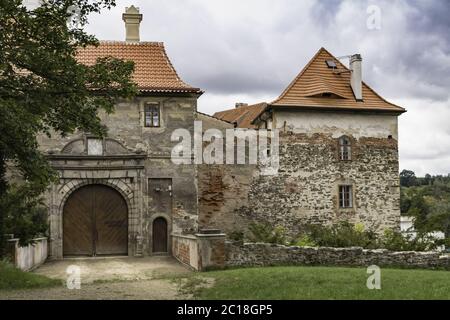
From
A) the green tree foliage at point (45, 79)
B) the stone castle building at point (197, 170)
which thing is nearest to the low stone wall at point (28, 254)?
the stone castle building at point (197, 170)

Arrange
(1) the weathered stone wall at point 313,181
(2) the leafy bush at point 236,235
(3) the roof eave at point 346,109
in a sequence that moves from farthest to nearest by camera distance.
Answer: (3) the roof eave at point 346,109 → (1) the weathered stone wall at point 313,181 → (2) the leafy bush at point 236,235

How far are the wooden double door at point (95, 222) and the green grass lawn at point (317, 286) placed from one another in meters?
9.53

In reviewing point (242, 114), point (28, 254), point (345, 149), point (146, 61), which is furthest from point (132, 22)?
point (242, 114)

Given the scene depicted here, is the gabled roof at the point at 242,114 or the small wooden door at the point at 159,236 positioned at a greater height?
the gabled roof at the point at 242,114

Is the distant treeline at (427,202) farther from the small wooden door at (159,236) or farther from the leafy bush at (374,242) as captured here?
the small wooden door at (159,236)

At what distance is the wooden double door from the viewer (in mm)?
23078

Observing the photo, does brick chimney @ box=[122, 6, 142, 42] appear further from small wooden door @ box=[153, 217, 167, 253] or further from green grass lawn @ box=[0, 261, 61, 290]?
green grass lawn @ box=[0, 261, 61, 290]

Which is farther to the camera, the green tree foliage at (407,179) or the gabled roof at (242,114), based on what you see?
the green tree foliage at (407,179)

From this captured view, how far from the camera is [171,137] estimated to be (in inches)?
934

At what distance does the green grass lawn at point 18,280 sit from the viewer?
13867 millimetres

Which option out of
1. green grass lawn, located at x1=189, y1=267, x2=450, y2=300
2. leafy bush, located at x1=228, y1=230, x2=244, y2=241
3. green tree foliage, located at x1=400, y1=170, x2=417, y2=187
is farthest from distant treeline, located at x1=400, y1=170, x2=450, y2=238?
green grass lawn, located at x1=189, y1=267, x2=450, y2=300

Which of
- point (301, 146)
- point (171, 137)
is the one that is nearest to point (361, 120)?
point (301, 146)

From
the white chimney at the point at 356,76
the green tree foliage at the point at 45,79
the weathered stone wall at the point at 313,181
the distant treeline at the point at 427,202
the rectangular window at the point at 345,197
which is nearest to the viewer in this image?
the green tree foliage at the point at 45,79
